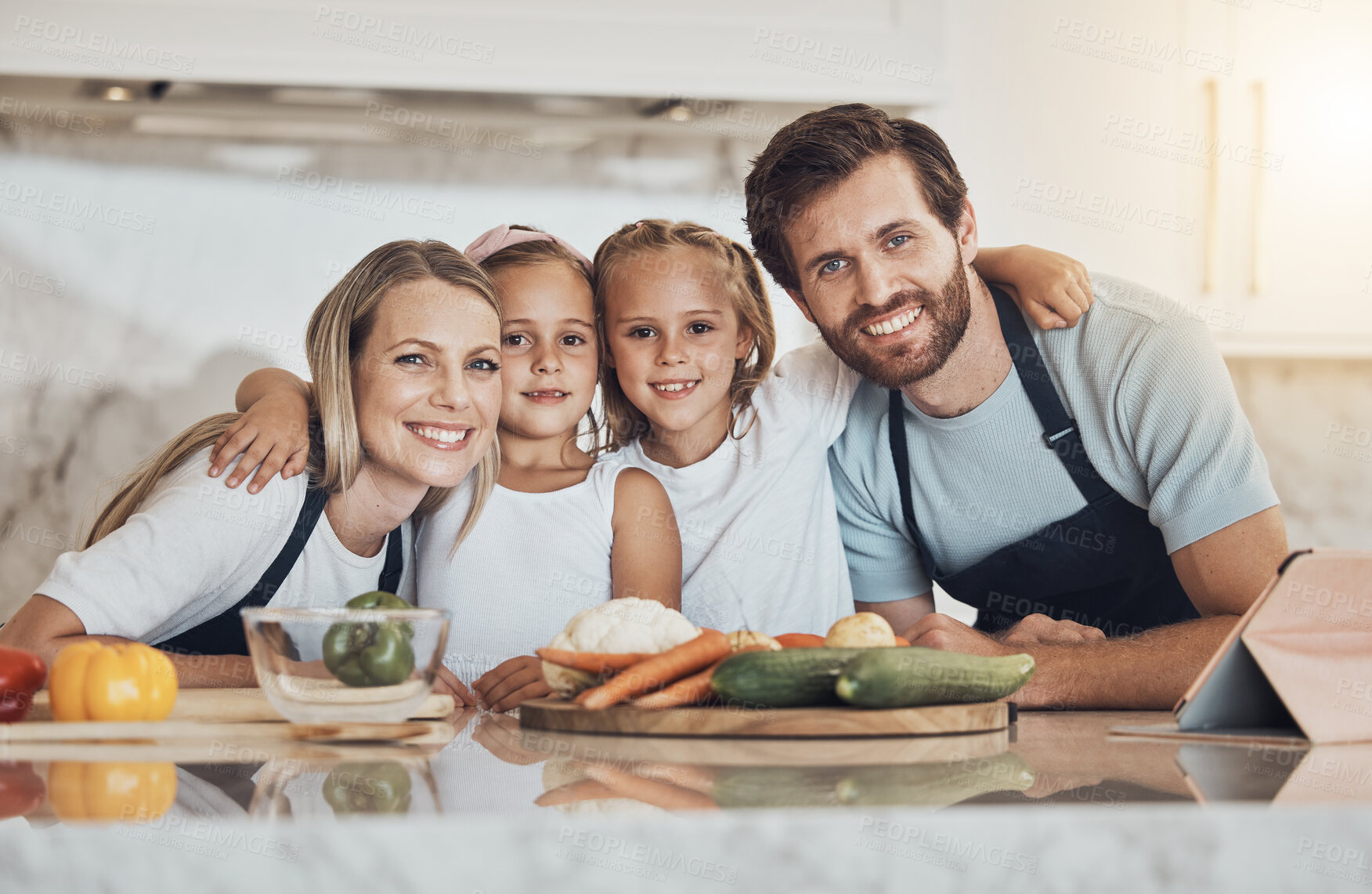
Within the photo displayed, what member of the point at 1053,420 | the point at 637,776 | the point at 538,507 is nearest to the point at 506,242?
the point at 538,507

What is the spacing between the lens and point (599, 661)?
88 cm

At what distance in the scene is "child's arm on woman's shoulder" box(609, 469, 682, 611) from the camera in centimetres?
147

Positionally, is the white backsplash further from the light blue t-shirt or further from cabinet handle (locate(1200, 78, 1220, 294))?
cabinet handle (locate(1200, 78, 1220, 294))

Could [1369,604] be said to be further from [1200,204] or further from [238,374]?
[238,374]

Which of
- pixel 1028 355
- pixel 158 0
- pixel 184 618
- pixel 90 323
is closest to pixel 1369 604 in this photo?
pixel 1028 355

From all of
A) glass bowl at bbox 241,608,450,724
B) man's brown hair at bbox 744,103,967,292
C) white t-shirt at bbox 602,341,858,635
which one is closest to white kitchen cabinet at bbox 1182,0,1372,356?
man's brown hair at bbox 744,103,967,292

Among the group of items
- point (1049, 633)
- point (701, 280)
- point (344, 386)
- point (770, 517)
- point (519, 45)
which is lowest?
point (1049, 633)

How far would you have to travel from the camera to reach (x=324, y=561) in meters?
1.43

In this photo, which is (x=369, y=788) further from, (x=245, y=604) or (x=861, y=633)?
(x=245, y=604)

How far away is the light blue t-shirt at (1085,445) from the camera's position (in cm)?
135

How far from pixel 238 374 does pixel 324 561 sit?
84cm

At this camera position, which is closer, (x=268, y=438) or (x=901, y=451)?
(x=268, y=438)

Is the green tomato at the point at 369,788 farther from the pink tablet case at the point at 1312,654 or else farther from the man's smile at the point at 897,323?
the man's smile at the point at 897,323

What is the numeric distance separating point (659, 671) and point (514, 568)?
680 millimetres
